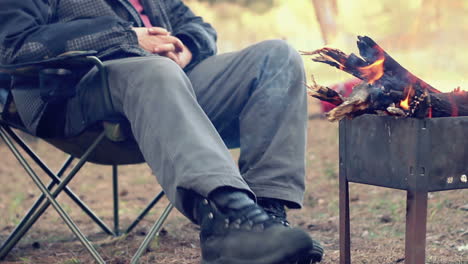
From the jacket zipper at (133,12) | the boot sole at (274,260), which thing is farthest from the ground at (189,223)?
the jacket zipper at (133,12)

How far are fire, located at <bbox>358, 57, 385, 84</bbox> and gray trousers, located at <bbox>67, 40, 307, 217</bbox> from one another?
32 cm

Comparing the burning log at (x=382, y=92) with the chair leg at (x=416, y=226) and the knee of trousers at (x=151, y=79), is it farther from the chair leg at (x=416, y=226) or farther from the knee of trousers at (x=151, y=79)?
the knee of trousers at (x=151, y=79)

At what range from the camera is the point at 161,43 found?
7.98ft

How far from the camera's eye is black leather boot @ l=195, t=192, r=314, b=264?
168cm

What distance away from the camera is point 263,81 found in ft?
7.36

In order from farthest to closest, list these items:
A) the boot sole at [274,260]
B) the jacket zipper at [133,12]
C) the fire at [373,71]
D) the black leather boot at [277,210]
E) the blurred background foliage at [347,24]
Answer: the blurred background foliage at [347,24]
the jacket zipper at [133,12]
the black leather boot at [277,210]
the fire at [373,71]
the boot sole at [274,260]

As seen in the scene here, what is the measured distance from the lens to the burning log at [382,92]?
5.81 feet

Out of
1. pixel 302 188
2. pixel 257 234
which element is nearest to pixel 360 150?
pixel 302 188

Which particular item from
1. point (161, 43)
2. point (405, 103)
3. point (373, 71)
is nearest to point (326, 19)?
point (161, 43)

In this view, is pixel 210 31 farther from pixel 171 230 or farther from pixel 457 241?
pixel 457 241

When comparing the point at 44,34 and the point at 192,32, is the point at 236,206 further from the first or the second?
the point at 192,32

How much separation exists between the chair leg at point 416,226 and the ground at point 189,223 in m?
0.48

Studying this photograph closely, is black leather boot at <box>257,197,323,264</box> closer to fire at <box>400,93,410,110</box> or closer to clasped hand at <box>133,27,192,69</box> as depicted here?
fire at <box>400,93,410,110</box>

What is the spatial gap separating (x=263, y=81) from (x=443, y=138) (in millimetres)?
699
